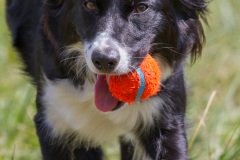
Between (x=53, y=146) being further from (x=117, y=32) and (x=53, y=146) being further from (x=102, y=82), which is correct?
(x=117, y=32)

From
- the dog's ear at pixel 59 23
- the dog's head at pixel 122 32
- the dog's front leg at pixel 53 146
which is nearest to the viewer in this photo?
the dog's head at pixel 122 32

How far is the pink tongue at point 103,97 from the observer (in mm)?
4387

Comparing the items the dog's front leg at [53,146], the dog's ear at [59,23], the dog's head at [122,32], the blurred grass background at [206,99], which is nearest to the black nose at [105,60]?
the dog's head at [122,32]

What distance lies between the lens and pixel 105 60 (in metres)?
4.06

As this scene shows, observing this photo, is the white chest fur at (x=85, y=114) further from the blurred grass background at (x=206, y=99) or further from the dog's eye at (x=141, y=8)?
the dog's eye at (x=141, y=8)

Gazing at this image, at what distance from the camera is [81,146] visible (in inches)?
198

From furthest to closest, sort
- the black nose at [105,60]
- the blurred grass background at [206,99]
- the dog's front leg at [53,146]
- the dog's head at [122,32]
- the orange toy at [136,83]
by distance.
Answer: the blurred grass background at [206,99] < the dog's front leg at [53,146] < the orange toy at [136,83] < the dog's head at [122,32] < the black nose at [105,60]

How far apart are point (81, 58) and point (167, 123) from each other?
69 cm

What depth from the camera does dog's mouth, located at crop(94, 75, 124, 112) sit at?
14.4ft

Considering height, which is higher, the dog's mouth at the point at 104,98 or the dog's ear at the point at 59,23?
the dog's ear at the point at 59,23

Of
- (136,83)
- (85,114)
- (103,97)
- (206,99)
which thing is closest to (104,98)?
(103,97)

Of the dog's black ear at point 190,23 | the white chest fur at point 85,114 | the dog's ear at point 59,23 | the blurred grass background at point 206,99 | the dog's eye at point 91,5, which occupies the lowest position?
the blurred grass background at point 206,99

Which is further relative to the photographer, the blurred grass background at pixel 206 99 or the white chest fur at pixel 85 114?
the blurred grass background at pixel 206 99

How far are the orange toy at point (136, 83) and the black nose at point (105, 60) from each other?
179 millimetres
